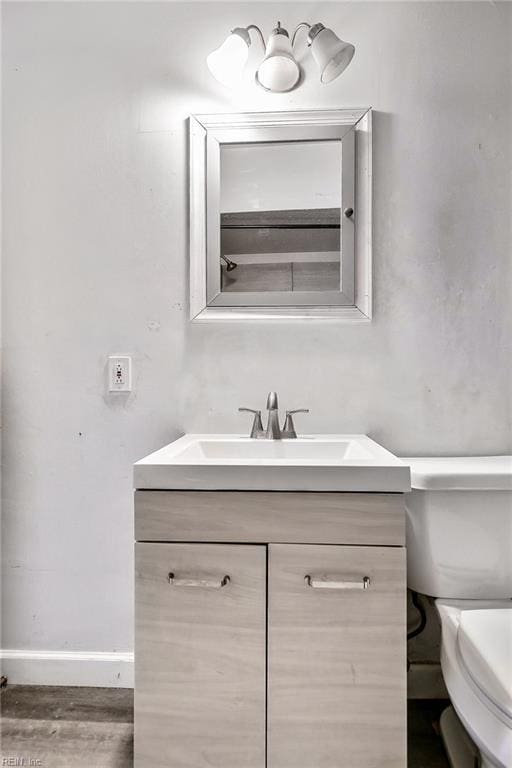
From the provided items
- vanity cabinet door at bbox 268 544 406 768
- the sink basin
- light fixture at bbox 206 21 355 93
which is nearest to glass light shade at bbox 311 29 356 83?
light fixture at bbox 206 21 355 93

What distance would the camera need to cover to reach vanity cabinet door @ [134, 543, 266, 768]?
2.93 feet

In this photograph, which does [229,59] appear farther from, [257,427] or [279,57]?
[257,427]

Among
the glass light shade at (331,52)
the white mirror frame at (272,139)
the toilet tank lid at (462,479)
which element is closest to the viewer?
the toilet tank lid at (462,479)

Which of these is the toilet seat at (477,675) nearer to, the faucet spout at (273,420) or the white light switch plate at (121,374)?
the faucet spout at (273,420)

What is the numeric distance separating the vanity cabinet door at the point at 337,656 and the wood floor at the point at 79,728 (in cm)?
32

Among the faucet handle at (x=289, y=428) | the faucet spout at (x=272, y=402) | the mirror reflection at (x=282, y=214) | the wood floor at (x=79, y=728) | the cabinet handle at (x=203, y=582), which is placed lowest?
the wood floor at (x=79, y=728)

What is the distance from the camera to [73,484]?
1.37m

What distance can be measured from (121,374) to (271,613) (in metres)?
0.77

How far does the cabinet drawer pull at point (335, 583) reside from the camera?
0.88 meters

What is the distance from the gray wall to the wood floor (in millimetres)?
125

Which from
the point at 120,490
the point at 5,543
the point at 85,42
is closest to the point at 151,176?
the point at 85,42

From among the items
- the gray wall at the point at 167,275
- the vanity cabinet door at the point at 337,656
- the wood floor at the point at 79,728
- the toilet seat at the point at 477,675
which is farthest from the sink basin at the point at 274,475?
the wood floor at the point at 79,728

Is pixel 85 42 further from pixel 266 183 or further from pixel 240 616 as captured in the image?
pixel 240 616

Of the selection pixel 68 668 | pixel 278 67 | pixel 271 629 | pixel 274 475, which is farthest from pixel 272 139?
pixel 68 668
